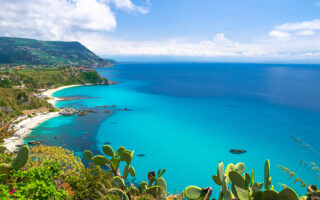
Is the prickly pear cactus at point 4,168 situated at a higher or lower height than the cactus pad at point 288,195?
lower

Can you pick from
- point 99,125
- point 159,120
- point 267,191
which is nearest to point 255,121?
point 159,120

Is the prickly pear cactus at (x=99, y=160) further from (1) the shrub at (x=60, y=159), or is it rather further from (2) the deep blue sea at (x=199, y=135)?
(2) the deep blue sea at (x=199, y=135)

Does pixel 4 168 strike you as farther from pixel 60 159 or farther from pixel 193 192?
pixel 193 192

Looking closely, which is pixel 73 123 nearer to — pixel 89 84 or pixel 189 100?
pixel 189 100

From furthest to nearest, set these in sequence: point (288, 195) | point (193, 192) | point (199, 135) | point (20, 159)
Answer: point (199, 135)
point (20, 159)
point (193, 192)
point (288, 195)

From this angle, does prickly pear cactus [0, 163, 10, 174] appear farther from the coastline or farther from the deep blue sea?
the coastline

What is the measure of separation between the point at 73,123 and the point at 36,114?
1528 cm

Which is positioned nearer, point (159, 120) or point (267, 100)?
point (159, 120)

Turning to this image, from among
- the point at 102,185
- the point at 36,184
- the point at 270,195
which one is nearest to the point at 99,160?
the point at 102,185

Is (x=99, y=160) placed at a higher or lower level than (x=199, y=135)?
higher

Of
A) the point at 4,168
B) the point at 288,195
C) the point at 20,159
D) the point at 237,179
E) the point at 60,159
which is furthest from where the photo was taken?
the point at 60,159

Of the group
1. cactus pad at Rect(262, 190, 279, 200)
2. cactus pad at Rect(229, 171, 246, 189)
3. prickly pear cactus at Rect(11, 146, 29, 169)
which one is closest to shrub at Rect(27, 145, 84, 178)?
prickly pear cactus at Rect(11, 146, 29, 169)

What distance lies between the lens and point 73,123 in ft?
176

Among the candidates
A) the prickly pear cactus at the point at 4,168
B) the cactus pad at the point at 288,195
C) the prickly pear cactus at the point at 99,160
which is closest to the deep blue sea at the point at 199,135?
the prickly pear cactus at the point at 99,160
